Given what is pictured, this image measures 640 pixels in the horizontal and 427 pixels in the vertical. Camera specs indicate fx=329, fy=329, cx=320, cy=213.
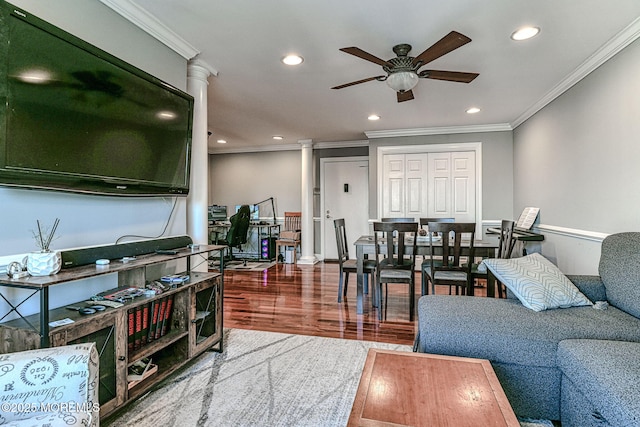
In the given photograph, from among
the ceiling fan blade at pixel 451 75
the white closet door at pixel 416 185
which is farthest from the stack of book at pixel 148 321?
the white closet door at pixel 416 185

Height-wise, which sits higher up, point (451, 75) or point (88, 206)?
point (451, 75)

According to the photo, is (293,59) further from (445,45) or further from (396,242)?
(396,242)

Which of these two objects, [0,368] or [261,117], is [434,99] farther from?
[0,368]

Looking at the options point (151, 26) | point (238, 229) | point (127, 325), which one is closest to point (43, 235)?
point (127, 325)

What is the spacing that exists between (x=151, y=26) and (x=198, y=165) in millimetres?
1039

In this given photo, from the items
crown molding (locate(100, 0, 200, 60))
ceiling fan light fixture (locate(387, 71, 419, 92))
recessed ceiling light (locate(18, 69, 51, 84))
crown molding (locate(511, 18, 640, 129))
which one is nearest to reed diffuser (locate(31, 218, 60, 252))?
recessed ceiling light (locate(18, 69, 51, 84))

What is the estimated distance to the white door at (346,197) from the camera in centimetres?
659

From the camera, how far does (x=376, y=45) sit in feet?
8.39

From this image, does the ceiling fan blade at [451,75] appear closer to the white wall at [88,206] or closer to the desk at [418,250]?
the desk at [418,250]

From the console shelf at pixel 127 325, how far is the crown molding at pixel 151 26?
1.50 m

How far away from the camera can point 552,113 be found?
3.62 meters

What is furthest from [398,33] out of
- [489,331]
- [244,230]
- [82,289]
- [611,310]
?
[244,230]

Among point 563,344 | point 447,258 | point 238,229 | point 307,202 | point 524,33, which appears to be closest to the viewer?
point 563,344

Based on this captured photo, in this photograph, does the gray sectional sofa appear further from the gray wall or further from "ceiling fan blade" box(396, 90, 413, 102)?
the gray wall
